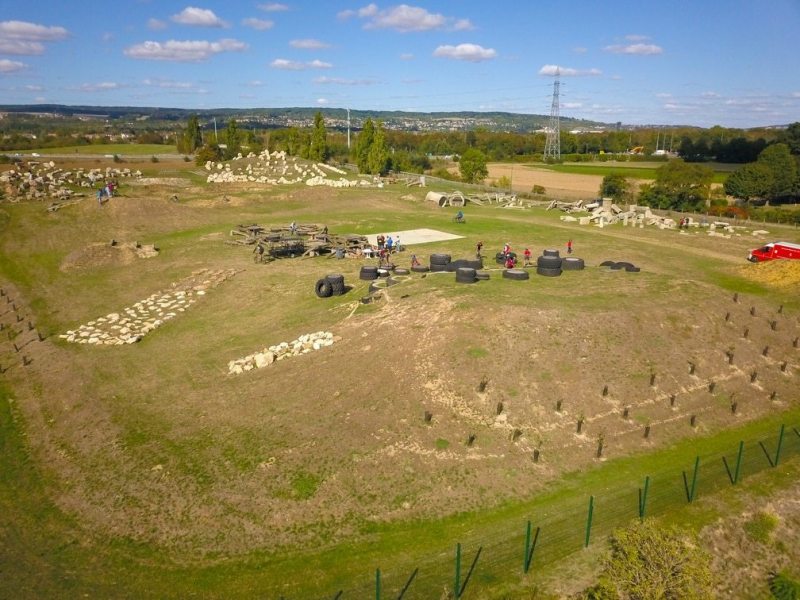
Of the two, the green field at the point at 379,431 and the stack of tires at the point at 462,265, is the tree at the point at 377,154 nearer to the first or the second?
the green field at the point at 379,431

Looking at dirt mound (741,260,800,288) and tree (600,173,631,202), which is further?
tree (600,173,631,202)

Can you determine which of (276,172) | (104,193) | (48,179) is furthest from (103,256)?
(276,172)

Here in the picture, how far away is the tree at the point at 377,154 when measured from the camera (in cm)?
10275

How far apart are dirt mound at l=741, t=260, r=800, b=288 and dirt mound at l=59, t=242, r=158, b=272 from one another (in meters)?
49.5

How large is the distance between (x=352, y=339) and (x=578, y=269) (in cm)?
1840

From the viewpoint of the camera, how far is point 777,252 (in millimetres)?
43844

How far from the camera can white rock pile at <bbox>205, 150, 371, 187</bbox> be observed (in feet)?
301

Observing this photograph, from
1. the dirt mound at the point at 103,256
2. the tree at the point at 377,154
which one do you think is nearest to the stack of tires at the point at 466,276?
the dirt mound at the point at 103,256

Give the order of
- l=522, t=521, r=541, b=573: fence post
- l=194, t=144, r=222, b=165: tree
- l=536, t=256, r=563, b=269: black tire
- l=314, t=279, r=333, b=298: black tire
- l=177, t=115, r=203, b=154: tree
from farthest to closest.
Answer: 1. l=177, t=115, r=203, b=154: tree
2. l=194, t=144, r=222, b=165: tree
3. l=536, t=256, r=563, b=269: black tire
4. l=314, t=279, r=333, b=298: black tire
5. l=522, t=521, r=541, b=573: fence post

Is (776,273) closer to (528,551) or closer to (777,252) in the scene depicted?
(777,252)

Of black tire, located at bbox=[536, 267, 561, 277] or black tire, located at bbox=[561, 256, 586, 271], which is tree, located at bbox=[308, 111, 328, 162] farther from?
black tire, located at bbox=[536, 267, 561, 277]

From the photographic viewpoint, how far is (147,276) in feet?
149

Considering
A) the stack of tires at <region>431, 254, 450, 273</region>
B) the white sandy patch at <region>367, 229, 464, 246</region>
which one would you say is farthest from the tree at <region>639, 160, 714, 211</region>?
the stack of tires at <region>431, 254, 450, 273</region>

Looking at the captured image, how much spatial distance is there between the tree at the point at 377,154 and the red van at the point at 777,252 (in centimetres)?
6971
